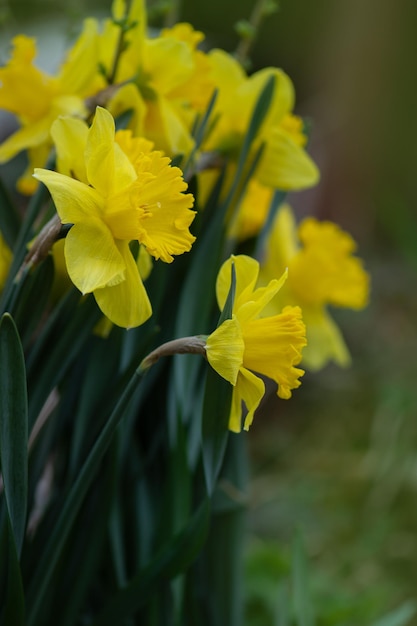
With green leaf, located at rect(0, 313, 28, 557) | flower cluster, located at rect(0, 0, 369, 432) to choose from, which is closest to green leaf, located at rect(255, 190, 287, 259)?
flower cluster, located at rect(0, 0, 369, 432)

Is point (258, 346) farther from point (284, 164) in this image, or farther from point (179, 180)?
point (284, 164)

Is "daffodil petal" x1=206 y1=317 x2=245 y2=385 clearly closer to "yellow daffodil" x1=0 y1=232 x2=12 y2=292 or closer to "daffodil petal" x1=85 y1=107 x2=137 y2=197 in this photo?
"daffodil petal" x1=85 y1=107 x2=137 y2=197

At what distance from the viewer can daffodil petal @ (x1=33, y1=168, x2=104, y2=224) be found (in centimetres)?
36

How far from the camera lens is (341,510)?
1.24 m

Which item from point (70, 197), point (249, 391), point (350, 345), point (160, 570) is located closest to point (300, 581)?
point (160, 570)

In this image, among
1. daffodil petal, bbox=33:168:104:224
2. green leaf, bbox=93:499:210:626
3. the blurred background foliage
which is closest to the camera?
daffodil petal, bbox=33:168:104:224

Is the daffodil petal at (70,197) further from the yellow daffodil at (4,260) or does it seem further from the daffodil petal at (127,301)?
the yellow daffodil at (4,260)

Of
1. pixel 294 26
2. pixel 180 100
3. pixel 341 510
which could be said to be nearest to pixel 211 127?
pixel 180 100

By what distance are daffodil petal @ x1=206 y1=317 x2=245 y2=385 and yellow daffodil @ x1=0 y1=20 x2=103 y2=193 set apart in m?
0.21

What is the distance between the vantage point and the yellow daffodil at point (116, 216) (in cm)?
36

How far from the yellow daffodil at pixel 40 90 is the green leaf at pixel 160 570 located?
272 millimetres

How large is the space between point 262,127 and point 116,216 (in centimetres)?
21

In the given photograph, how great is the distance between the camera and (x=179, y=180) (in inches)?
14.7

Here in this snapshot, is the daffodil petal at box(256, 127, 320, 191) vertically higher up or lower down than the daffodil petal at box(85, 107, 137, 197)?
higher up
